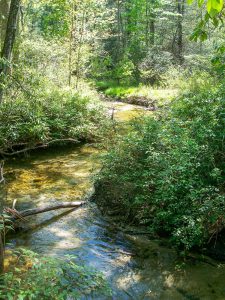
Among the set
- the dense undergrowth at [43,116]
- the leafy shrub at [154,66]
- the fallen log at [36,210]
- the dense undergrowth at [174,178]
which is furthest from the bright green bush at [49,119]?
the leafy shrub at [154,66]

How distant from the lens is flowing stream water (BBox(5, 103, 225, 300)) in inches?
186

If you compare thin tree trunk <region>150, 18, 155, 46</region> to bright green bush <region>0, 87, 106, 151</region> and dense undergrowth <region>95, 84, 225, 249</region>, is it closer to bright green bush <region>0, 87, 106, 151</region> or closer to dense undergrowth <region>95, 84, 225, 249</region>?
bright green bush <region>0, 87, 106, 151</region>

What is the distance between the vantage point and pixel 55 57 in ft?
56.5

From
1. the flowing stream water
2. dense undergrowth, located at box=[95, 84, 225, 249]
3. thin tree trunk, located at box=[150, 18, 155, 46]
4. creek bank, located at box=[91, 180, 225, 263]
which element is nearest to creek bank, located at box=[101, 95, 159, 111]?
thin tree trunk, located at box=[150, 18, 155, 46]

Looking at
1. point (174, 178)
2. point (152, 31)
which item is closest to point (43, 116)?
point (174, 178)

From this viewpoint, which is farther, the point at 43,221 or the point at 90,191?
the point at 90,191

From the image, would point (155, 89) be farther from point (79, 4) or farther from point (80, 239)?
point (80, 239)

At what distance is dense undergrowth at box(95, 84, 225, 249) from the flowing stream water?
0.37 meters

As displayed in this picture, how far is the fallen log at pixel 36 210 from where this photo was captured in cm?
622

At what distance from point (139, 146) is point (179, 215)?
210 centimetres

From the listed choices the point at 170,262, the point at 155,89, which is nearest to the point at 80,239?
the point at 170,262

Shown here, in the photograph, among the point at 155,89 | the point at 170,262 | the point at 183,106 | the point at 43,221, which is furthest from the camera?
the point at 155,89

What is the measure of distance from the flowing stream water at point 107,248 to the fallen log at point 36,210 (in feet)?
0.47

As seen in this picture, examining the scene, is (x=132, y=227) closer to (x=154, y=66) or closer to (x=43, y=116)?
(x=43, y=116)
